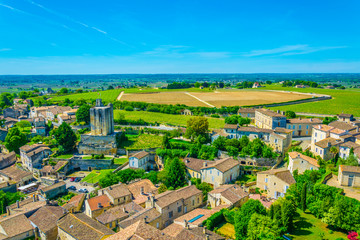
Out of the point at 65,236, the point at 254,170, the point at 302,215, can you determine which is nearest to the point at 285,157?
the point at 254,170

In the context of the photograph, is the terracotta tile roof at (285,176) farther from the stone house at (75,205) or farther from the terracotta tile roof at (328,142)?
the stone house at (75,205)

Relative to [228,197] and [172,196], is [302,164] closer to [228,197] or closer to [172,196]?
[228,197]

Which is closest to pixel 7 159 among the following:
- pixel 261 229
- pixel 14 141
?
pixel 14 141

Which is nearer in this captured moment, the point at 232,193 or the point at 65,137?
the point at 232,193

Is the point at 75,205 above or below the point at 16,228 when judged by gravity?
above

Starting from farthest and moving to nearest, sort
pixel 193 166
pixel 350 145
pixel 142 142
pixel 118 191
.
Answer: pixel 142 142 < pixel 193 166 < pixel 350 145 < pixel 118 191

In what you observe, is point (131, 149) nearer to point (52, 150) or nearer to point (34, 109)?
point (52, 150)

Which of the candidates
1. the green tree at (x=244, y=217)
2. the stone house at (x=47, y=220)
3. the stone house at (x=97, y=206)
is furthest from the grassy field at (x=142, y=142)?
the green tree at (x=244, y=217)

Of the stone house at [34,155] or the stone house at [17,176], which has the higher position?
the stone house at [34,155]
